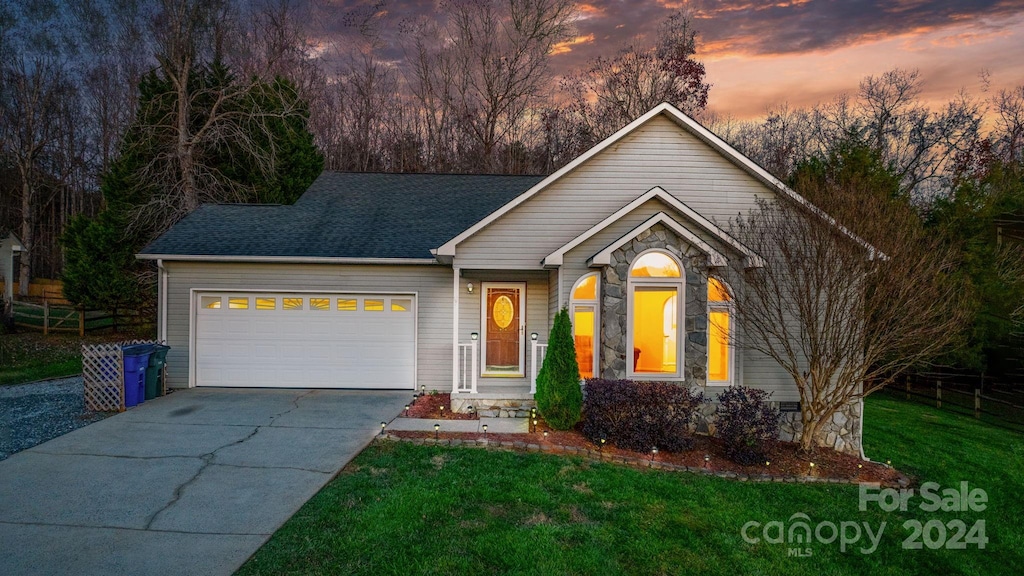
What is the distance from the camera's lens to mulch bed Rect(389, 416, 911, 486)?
22.4 feet

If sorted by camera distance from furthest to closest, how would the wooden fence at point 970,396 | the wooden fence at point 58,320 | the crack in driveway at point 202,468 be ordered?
the wooden fence at point 58,320
the wooden fence at point 970,396
the crack in driveway at point 202,468

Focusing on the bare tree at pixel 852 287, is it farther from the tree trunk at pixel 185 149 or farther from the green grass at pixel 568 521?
the tree trunk at pixel 185 149

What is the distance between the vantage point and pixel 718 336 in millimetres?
8578

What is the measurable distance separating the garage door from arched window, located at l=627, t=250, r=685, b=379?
4702 mm

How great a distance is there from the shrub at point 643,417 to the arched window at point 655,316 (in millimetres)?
979

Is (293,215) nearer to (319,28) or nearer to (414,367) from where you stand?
(414,367)

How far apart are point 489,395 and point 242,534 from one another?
474cm

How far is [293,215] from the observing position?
12172 mm

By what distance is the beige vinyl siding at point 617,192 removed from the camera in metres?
9.34

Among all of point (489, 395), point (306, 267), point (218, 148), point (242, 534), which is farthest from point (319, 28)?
point (242, 534)

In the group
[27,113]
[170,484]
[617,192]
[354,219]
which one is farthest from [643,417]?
[27,113]

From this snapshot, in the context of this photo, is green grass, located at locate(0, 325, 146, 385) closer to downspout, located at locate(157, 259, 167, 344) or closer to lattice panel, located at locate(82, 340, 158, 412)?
downspout, located at locate(157, 259, 167, 344)

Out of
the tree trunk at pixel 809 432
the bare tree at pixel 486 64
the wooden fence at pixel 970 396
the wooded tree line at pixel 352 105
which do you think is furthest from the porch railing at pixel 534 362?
the bare tree at pixel 486 64

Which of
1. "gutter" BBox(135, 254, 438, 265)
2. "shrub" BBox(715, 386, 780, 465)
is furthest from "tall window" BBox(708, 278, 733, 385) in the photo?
"gutter" BBox(135, 254, 438, 265)
